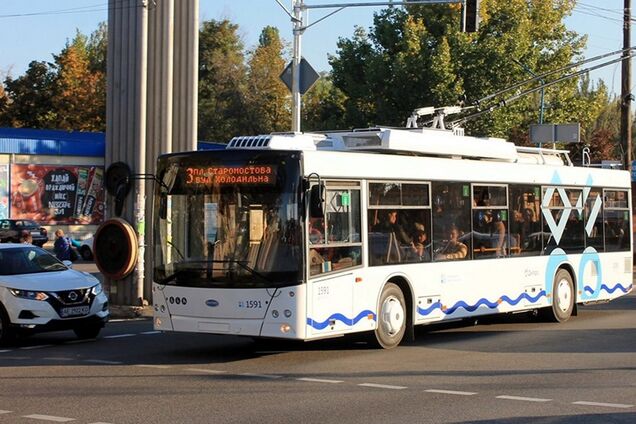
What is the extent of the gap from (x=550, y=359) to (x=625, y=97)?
25028 mm

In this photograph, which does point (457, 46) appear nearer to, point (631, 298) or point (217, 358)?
point (631, 298)

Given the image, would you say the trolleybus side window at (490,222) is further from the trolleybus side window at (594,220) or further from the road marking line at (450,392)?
the road marking line at (450,392)

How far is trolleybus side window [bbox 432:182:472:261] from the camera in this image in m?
16.4

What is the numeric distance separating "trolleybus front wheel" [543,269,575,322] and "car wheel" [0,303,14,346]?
9.71 metres

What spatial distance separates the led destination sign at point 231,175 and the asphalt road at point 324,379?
244 centimetres

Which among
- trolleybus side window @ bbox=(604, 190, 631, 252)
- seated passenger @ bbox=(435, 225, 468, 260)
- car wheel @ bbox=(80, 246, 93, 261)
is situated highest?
trolleybus side window @ bbox=(604, 190, 631, 252)

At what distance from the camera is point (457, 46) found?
169 feet

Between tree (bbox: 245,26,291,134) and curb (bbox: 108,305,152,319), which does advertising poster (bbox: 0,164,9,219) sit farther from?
curb (bbox: 108,305,152,319)

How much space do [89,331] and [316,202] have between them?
17.7 feet

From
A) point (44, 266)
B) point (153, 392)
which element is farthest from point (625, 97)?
point (153, 392)

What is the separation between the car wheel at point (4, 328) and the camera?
15.8 metres

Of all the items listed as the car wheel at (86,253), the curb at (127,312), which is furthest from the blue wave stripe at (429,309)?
the car wheel at (86,253)

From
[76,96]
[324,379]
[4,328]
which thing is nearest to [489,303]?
[324,379]

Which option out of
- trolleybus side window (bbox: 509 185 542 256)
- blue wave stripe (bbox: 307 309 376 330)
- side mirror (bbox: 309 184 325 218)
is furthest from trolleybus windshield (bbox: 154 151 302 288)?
trolleybus side window (bbox: 509 185 542 256)
